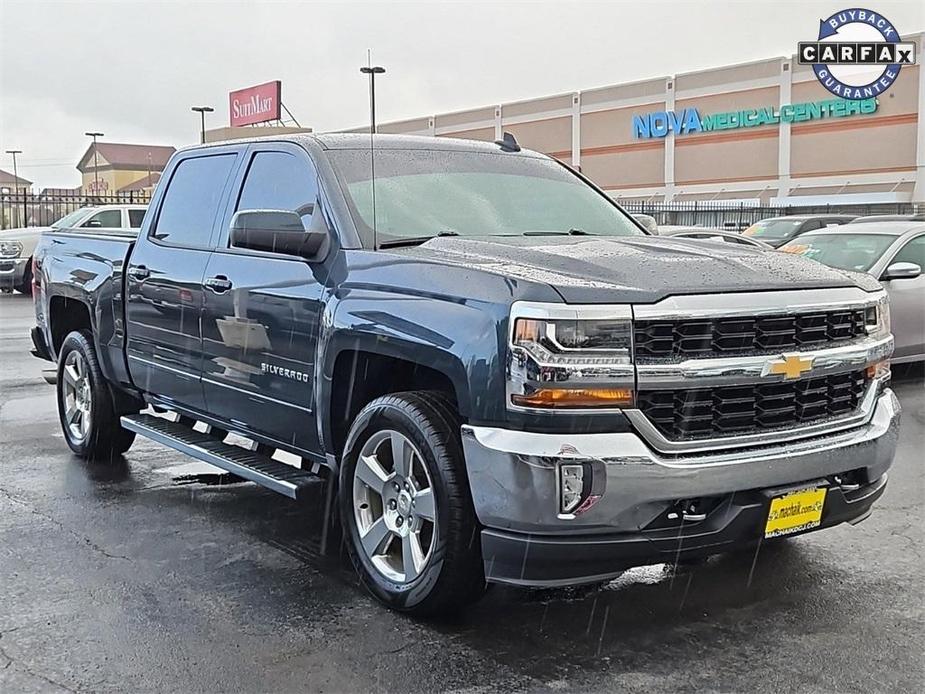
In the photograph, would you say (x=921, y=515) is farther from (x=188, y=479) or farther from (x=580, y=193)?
(x=188, y=479)

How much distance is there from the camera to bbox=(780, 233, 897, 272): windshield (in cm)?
1039

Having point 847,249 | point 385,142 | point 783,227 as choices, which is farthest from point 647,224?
point 783,227

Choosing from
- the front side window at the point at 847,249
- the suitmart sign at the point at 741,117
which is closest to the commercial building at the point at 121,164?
the suitmart sign at the point at 741,117

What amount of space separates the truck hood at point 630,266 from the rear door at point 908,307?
20.0 ft

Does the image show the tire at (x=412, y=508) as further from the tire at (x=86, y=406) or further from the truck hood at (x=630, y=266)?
the tire at (x=86, y=406)

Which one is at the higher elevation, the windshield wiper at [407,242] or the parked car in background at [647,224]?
the parked car in background at [647,224]

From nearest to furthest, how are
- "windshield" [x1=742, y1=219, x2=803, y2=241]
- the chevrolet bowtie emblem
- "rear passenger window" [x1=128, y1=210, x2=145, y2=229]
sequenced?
the chevrolet bowtie emblem
"windshield" [x1=742, y1=219, x2=803, y2=241]
"rear passenger window" [x1=128, y1=210, x2=145, y2=229]

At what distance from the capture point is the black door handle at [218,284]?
543cm

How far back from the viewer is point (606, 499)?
3.66 metres

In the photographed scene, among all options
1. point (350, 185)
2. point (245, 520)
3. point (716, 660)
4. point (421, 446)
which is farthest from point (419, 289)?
point (245, 520)

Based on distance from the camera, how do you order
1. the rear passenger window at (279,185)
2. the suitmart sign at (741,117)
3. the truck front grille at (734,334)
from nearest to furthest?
the truck front grille at (734,334)
the rear passenger window at (279,185)
the suitmart sign at (741,117)

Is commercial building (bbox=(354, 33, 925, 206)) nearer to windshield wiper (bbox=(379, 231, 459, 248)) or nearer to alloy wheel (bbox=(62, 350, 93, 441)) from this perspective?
alloy wheel (bbox=(62, 350, 93, 441))

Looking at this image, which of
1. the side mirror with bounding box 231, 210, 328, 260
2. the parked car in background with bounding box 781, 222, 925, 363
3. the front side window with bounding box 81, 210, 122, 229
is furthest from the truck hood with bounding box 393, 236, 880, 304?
the front side window with bounding box 81, 210, 122, 229

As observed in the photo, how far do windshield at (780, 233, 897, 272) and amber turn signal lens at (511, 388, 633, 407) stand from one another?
7202 millimetres
